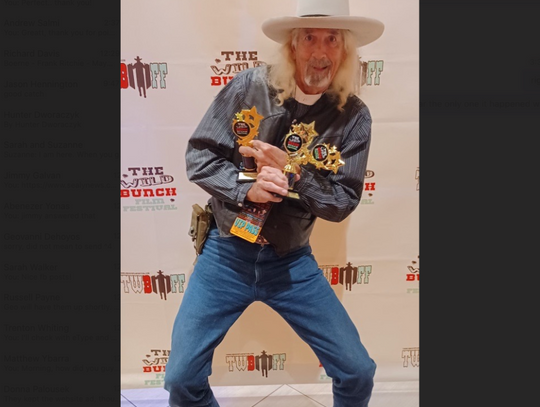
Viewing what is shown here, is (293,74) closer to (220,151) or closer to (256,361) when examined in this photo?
(220,151)

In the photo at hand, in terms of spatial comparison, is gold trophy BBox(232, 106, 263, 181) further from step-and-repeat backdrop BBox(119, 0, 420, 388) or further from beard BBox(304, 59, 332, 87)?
step-and-repeat backdrop BBox(119, 0, 420, 388)

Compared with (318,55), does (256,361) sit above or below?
below

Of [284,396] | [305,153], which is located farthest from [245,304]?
[284,396]

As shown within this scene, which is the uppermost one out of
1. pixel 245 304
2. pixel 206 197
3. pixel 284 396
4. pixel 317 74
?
pixel 317 74

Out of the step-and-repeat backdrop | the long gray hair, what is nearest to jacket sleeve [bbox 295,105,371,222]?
the long gray hair

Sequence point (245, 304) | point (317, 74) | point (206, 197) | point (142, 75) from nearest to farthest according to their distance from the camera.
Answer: point (317, 74) < point (245, 304) < point (142, 75) < point (206, 197)

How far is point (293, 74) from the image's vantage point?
5.62 feet

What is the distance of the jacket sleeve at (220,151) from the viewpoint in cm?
164

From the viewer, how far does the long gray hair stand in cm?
170

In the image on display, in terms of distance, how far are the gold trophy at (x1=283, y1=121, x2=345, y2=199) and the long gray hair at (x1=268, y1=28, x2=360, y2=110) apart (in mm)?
197

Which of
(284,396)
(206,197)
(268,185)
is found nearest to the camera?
(268,185)

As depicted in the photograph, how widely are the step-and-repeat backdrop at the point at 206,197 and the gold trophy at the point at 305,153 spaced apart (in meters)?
0.45

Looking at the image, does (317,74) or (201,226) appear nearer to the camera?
(317,74)

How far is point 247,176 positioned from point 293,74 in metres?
0.43
